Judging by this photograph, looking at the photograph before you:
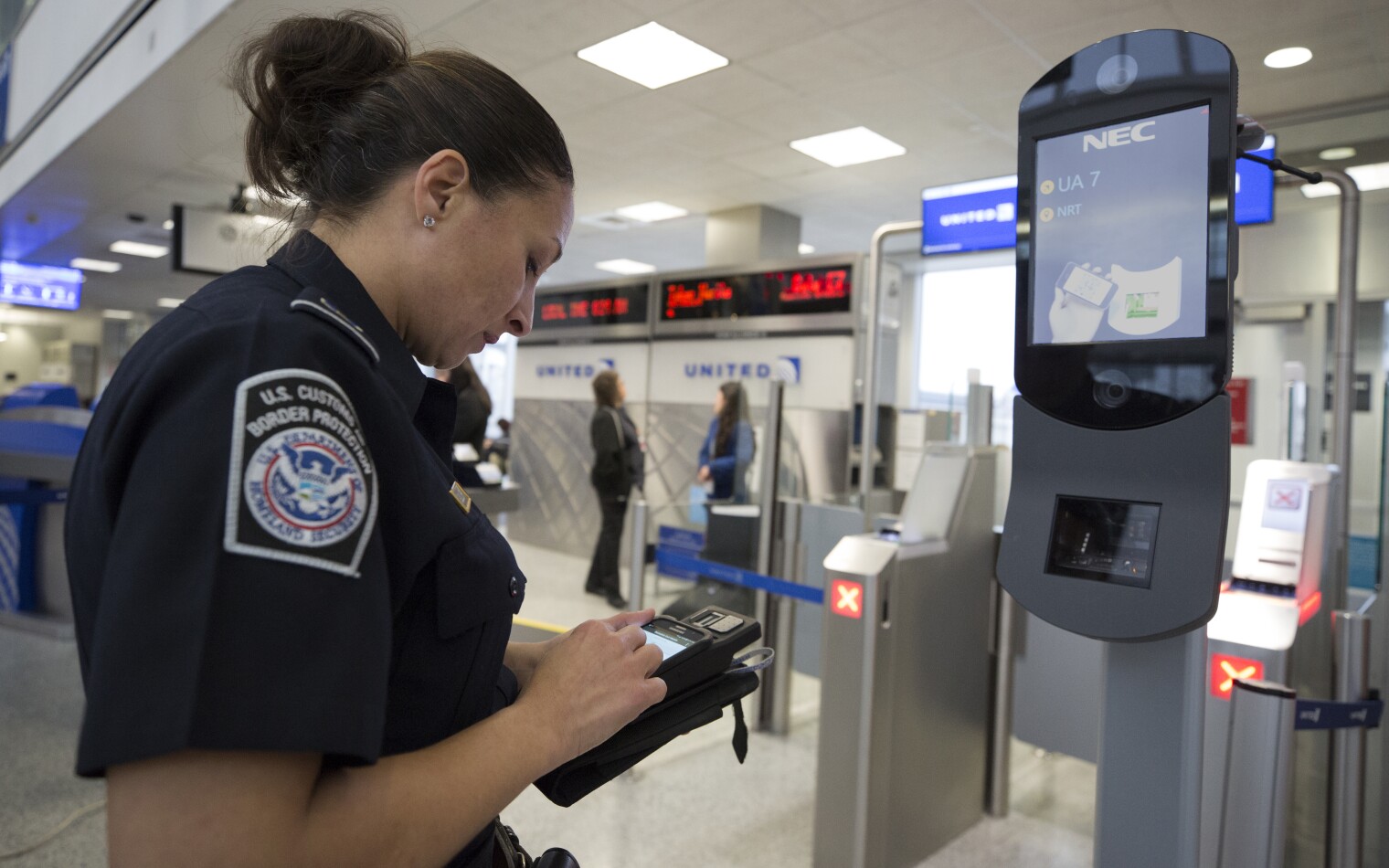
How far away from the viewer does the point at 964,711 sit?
2.83m

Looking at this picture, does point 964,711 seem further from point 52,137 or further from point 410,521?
point 52,137

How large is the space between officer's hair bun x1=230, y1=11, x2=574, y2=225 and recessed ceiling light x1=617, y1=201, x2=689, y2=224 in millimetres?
6595

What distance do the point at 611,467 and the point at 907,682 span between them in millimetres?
3637

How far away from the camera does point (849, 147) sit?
562cm

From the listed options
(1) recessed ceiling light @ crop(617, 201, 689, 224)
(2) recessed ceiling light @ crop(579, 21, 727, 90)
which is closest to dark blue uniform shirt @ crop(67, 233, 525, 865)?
(2) recessed ceiling light @ crop(579, 21, 727, 90)

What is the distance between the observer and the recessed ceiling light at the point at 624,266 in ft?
32.9

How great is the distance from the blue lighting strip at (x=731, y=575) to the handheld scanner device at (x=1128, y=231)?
5.72 feet

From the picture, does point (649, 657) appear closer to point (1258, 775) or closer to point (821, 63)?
point (1258, 775)

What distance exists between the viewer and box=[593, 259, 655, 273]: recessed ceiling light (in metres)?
10.0

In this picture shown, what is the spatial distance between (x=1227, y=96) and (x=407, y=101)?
0.91 meters

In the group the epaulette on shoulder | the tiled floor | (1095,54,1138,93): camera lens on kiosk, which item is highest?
(1095,54,1138,93): camera lens on kiosk

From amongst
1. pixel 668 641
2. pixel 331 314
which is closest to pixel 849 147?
pixel 668 641

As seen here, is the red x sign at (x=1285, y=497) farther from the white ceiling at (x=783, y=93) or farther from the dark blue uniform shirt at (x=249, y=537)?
the white ceiling at (x=783, y=93)

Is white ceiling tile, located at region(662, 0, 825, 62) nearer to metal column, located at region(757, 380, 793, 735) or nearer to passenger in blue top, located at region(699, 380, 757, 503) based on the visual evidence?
metal column, located at region(757, 380, 793, 735)
